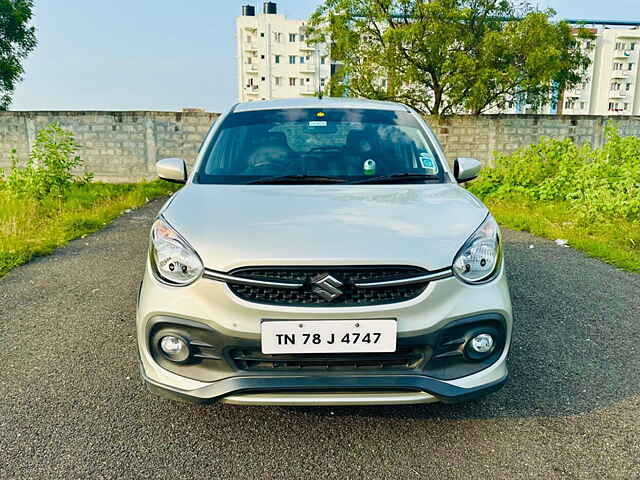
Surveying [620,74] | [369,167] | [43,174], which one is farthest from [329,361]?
[620,74]

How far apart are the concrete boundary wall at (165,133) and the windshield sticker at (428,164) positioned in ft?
41.9

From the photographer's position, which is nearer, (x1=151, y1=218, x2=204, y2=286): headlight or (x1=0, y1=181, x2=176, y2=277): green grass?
(x1=151, y1=218, x2=204, y2=286): headlight

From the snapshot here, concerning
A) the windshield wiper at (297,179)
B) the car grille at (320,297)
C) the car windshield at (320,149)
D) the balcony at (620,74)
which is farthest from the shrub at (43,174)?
the balcony at (620,74)

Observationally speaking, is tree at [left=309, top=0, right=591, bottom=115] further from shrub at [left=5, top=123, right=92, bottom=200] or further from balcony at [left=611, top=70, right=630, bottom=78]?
balcony at [left=611, top=70, right=630, bottom=78]

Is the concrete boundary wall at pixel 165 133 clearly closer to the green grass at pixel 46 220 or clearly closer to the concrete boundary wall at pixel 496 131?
the concrete boundary wall at pixel 496 131

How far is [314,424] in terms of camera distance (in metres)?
2.42

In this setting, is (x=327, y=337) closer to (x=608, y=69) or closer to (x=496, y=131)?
(x=496, y=131)

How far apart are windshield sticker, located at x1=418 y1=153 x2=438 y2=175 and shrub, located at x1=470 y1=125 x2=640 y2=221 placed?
4.92 m

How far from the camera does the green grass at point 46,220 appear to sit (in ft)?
19.0

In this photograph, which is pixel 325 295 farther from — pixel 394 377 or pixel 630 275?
pixel 630 275

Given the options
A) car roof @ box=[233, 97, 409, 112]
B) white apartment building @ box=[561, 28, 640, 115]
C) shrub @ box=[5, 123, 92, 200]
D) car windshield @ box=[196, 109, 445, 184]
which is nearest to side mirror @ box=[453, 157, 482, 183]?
car windshield @ box=[196, 109, 445, 184]

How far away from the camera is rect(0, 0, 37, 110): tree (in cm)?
2128

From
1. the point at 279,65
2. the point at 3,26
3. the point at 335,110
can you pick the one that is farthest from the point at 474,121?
the point at 279,65

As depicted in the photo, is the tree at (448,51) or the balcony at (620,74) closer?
the tree at (448,51)
